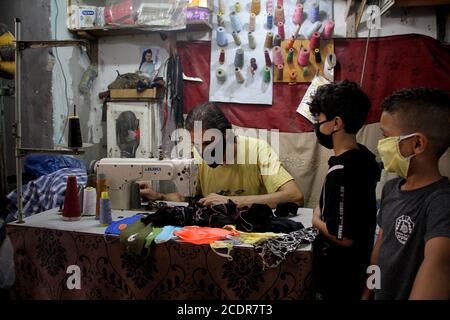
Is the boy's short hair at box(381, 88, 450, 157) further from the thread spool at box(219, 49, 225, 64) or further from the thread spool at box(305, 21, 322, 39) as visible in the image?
the thread spool at box(219, 49, 225, 64)

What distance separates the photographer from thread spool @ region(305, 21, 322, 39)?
112 inches

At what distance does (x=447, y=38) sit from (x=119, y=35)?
8.78 ft

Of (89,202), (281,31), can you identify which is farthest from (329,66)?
(89,202)

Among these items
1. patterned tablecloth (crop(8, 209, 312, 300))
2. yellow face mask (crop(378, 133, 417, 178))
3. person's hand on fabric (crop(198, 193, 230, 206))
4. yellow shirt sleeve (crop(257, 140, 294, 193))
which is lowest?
patterned tablecloth (crop(8, 209, 312, 300))

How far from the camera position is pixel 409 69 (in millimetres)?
2738

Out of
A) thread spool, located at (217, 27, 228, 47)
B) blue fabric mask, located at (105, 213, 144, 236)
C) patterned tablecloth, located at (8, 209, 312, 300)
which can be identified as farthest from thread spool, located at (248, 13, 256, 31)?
patterned tablecloth, located at (8, 209, 312, 300)

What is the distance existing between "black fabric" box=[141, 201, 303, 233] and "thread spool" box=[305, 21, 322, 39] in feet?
6.01

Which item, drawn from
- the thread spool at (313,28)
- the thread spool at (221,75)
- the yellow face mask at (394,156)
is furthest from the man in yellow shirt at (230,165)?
the thread spool at (313,28)

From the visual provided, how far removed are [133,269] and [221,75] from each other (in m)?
2.02

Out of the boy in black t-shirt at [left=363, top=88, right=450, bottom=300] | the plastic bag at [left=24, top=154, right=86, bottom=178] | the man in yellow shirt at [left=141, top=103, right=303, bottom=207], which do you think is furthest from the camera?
the plastic bag at [left=24, top=154, right=86, bottom=178]

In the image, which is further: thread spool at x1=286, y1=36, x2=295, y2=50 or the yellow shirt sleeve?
thread spool at x1=286, y1=36, x2=295, y2=50

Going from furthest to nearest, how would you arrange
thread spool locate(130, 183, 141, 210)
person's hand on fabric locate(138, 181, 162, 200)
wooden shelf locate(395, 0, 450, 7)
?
wooden shelf locate(395, 0, 450, 7)
person's hand on fabric locate(138, 181, 162, 200)
thread spool locate(130, 183, 141, 210)

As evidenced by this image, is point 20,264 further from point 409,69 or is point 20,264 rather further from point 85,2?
point 409,69

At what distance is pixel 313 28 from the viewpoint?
2848 millimetres
